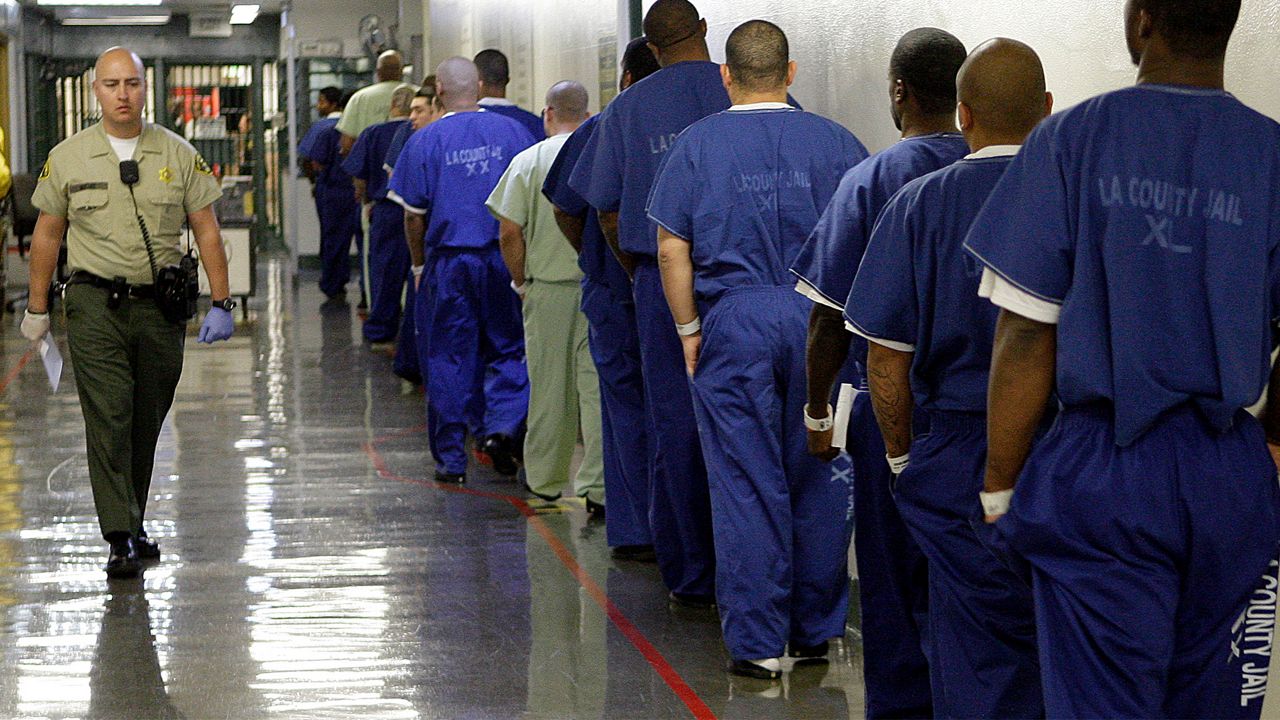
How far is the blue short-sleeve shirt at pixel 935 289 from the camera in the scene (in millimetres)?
2674

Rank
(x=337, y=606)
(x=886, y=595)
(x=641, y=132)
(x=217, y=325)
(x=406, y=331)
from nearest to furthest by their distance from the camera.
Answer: (x=886, y=595), (x=641, y=132), (x=337, y=606), (x=217, y=325), (x=406, y=331)

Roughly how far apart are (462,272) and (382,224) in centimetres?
359

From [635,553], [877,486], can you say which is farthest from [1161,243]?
[635,553]

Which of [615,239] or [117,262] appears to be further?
[117,262]

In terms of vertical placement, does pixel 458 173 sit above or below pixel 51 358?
above

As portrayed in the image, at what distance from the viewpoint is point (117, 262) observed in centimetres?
491

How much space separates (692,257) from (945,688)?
1.60 meters

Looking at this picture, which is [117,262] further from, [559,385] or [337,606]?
[559,385]

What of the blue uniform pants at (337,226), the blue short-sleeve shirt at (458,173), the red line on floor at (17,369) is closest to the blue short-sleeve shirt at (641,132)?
the blue short-sleeve shirt at (458,173)

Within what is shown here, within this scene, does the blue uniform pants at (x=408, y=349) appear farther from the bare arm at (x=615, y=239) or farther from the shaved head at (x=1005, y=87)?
the shaved head at (x=1005, y=87)

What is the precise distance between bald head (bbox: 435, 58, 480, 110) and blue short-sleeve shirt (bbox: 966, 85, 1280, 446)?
4.77 meters

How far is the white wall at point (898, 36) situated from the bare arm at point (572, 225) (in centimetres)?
83

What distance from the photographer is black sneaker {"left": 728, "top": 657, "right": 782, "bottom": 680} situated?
153 inches

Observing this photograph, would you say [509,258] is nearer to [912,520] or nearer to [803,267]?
[803,267]
